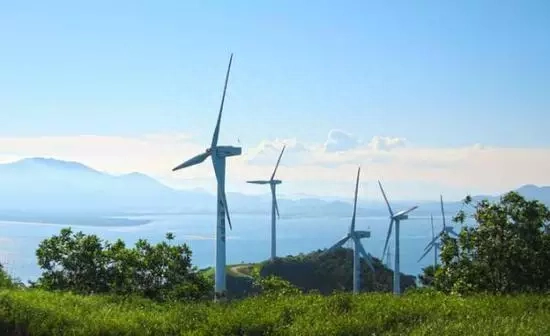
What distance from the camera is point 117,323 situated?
10016mm

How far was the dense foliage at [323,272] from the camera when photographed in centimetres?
8844

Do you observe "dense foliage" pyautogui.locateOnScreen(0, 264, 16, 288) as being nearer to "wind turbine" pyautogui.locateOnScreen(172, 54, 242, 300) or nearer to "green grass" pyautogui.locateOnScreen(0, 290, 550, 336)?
"green grass" pyautogui.locateOnScreen(0, 290, 550, 336)

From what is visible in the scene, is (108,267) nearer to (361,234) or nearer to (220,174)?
(220,174)

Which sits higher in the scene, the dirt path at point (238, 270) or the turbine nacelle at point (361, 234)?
the turbine nacelle at point (361, 234)

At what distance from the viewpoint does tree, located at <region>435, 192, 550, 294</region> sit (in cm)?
1628

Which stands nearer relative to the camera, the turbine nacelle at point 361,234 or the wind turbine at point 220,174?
the wind turbine at point 220,174

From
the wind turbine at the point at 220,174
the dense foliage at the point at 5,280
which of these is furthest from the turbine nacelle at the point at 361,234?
the dense foliage at the point at 5,280

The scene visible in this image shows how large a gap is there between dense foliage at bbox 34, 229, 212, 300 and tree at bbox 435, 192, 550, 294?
25.7 ft

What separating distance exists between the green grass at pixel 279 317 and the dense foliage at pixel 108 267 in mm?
7278

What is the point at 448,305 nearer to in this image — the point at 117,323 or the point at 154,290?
the point at 117,323

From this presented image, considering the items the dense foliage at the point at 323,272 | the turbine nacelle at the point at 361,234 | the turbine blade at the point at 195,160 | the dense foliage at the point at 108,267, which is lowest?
the dense foliage at the point at 323,272

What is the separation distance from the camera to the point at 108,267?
20016mm

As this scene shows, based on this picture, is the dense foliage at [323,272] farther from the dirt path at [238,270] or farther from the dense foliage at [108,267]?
the dense foliage at [108,267]

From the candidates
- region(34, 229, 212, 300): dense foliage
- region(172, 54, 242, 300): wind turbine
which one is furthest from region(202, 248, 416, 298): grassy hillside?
region(34, 229, 212, 300): dense foliage
